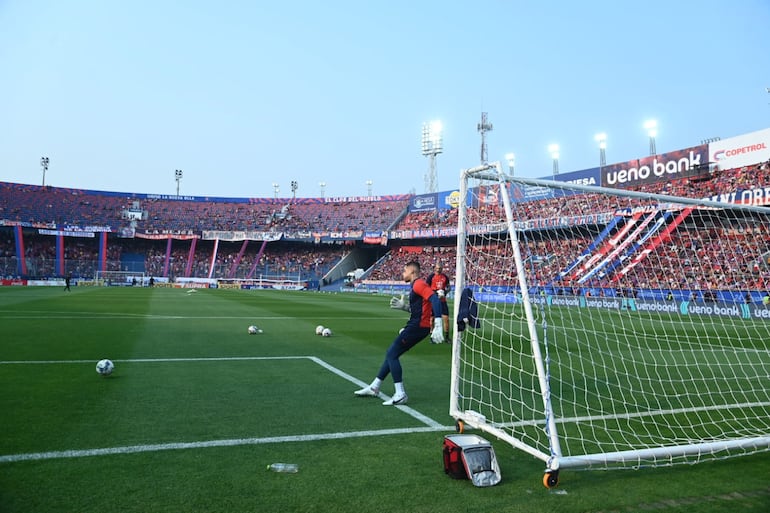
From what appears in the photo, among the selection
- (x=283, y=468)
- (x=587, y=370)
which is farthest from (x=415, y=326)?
(x=587, y=370)

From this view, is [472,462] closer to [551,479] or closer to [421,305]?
[551,479]

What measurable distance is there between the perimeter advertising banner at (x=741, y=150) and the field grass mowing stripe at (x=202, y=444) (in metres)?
35.9

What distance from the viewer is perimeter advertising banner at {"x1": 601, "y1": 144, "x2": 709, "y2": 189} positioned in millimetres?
34803

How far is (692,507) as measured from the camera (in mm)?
3502

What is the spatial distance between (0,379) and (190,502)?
5.29 metres

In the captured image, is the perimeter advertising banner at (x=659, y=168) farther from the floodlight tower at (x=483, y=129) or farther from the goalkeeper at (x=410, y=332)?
the goalkeeper at (x=410, y=332)

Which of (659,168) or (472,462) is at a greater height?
(659,168)

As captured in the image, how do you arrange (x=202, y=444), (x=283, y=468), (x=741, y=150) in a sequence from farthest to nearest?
(x=741, y=150) < (x=202, y=444) < (x=283, y=468)

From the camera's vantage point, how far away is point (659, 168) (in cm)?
3725

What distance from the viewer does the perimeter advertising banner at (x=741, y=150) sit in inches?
1244

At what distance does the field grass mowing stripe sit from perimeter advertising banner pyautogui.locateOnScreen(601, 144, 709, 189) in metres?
37.1

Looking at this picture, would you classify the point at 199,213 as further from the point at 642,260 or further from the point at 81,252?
the point at 642,260

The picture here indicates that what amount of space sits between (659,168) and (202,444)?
132 ft

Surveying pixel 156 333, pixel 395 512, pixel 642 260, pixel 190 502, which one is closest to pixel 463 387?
pixel 395 512
